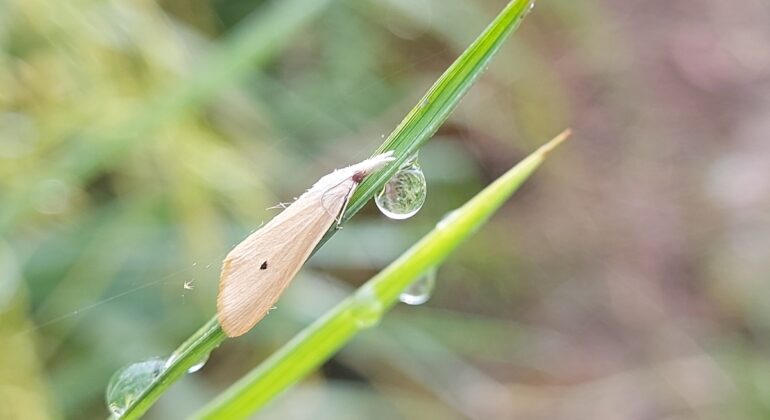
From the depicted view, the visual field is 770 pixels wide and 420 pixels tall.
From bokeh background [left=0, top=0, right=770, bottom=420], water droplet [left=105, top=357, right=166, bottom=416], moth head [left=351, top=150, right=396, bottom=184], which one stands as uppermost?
bokeh background [left=0, top=0, right=770, bottom=420]

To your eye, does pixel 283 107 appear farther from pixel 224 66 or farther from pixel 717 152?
pixel 717 152

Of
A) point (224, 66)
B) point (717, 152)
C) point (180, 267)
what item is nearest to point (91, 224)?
point (180, 267)

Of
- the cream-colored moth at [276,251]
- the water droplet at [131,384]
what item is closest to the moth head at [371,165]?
the cream-colored moth at [276,251]

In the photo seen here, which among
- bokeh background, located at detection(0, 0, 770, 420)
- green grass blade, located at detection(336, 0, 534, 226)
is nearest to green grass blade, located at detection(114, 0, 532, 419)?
green grass blade, located at detection(336, 0, 534, 226)

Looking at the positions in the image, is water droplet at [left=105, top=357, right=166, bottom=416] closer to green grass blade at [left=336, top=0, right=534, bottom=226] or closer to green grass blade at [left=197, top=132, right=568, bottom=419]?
green grass blade at [left=197, top=132, right=568, bottom=419]

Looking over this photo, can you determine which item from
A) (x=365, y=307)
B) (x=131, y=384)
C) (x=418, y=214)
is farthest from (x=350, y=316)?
(x=418, y=214)

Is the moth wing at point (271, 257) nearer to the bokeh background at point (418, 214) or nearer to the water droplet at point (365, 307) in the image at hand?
the water droplet at point (365, 307)
